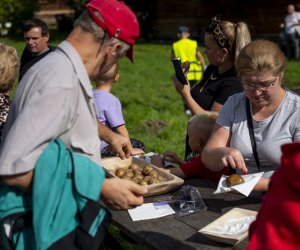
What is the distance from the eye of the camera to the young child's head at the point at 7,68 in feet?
10.3

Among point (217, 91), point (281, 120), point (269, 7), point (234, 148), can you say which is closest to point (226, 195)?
point (234, 148)

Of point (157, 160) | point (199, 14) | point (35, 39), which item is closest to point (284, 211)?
point (157, 160)

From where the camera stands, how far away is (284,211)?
1678 millimetres

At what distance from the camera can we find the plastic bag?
8.73 feet

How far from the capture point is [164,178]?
119 inches

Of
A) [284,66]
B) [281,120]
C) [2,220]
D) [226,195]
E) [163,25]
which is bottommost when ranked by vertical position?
[163,25]

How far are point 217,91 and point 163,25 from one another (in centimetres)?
2020

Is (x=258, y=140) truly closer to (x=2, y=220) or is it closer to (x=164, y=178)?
(x=164, y=178)

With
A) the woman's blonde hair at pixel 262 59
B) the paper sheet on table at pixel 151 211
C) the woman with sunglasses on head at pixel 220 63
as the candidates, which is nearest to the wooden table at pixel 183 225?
the paper sheet on table at pixel 151 211

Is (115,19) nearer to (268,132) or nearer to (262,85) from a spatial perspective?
(262,85)

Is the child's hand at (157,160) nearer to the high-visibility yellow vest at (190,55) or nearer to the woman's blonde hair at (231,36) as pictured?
the woman's blonde hair at (231,36)

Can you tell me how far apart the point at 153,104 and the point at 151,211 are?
6.61 meters

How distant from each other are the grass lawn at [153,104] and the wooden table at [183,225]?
1.40 metres

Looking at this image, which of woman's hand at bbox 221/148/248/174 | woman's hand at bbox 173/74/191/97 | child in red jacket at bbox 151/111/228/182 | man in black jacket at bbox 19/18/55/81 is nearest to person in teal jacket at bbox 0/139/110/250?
woman's hand at bbox 221/148/248/174
